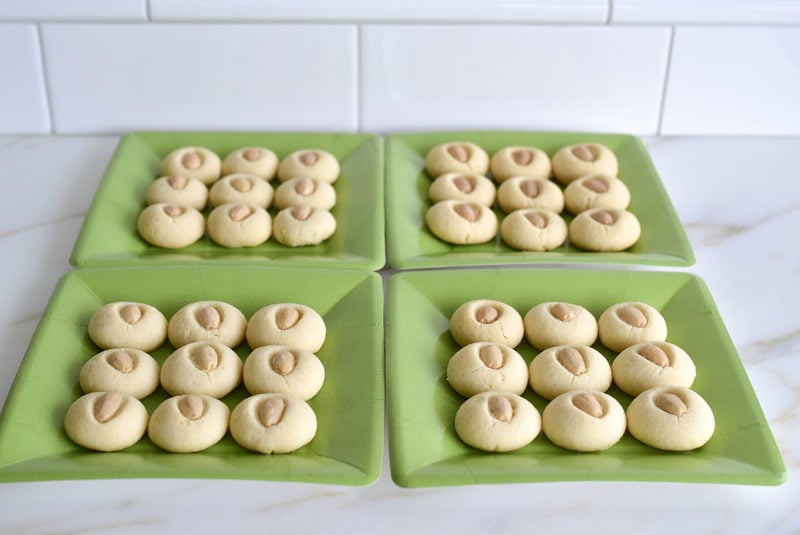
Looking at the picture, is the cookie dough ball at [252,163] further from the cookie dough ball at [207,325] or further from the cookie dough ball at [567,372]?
the cookie dough ball at [567,372]

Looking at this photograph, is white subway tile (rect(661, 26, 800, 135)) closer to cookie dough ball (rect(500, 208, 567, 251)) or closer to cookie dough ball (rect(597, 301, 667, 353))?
cookie dough ball (rect(500, 208, 567, 251))

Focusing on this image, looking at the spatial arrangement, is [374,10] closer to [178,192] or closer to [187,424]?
[178,192]

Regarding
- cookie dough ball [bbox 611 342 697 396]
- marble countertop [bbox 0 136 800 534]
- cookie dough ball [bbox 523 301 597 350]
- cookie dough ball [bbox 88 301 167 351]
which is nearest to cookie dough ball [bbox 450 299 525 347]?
cookie dough ball [bbox 523 301 597 350]

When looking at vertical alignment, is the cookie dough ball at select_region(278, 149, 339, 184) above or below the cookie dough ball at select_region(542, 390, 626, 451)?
above

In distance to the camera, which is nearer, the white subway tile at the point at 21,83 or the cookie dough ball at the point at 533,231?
the cookie dough ball at the point at 533,231

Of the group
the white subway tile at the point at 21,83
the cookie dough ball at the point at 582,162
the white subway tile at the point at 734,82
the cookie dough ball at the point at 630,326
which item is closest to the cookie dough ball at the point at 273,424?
the cookie dough ball at the point at 630,326

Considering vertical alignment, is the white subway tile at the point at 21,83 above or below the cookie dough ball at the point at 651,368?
above

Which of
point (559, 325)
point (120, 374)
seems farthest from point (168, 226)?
point (559, 325)
